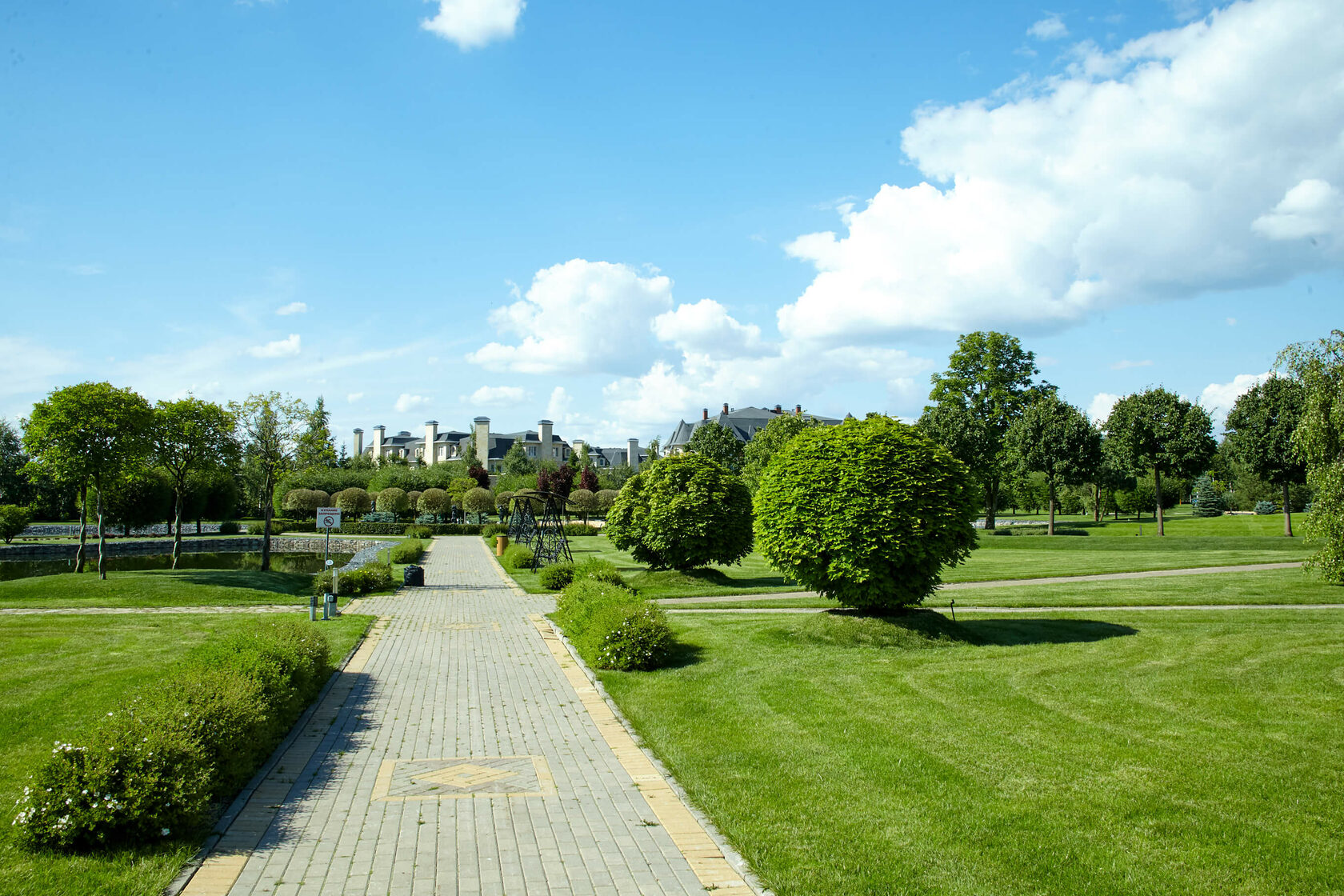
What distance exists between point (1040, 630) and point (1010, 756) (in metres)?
7.76

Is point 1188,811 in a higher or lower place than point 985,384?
lower

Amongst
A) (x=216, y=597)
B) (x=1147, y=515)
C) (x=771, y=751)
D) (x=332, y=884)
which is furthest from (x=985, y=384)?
(x=332, y=884)

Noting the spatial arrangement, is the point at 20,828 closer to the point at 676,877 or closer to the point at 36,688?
the point at 676,877

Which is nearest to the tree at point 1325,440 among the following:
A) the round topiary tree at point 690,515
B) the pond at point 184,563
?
the round topiary tree at point 690,515

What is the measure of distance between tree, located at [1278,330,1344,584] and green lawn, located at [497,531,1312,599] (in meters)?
8.50

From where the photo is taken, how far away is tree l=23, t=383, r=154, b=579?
2286 cm

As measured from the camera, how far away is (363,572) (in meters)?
22.6

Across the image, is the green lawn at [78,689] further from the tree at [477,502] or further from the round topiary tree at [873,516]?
the tree at [477,502]

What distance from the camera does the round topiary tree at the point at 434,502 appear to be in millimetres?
65625

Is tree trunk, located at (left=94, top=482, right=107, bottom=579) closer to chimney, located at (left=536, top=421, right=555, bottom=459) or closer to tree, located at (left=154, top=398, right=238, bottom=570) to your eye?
tree, located at (left=154, top=398, right=238, bottom=570)

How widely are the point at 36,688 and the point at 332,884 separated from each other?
7628mm

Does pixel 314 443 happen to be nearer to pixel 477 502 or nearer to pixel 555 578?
pixel 555 578

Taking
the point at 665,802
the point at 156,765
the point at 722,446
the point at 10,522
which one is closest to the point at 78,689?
the point at 156,765

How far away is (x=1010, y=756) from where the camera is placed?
733cm
